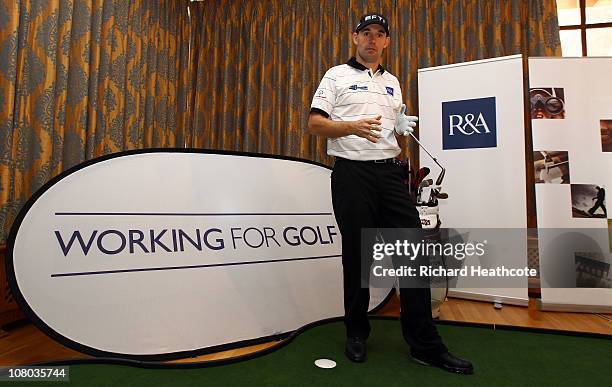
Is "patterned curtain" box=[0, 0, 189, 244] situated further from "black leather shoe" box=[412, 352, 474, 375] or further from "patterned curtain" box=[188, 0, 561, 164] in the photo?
"black leather shoe" box=[412, 352, 474, 375]

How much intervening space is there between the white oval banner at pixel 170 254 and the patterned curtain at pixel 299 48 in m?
1.39

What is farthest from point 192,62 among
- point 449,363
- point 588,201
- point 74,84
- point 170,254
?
point 588,201

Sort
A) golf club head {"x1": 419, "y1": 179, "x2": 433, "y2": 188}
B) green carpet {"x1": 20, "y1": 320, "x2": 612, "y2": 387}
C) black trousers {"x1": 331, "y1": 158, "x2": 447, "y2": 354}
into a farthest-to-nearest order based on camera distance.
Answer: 1. golf club head {"x1": 419, "y1": 179, "x2": 433, "y2": 188}
2. black trousers {"x1": 331, "y1": 158, "x2": 447, "y2": 354}
3. green carpet {"x1": 20, "y1": 320, "x2": 612, "y2": 387}

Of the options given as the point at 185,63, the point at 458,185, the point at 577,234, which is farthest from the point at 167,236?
the point at 577,234

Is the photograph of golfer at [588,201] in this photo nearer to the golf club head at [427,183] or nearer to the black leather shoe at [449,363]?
the golf club head at [427,183]

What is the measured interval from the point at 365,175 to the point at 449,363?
816 mm

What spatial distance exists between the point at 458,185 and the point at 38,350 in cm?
269

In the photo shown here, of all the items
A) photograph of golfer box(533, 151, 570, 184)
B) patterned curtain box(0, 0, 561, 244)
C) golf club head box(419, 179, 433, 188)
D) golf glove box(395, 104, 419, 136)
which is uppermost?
patterned curtain box(0, 0, 561, 244)

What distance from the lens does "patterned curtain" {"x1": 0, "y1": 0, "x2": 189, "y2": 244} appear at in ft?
6.61

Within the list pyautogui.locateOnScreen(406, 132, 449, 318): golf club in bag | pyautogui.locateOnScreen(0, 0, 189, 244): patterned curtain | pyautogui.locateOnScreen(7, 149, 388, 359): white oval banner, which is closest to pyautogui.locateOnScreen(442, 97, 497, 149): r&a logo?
pyautogui.locateOnScreen(406, 132, 449, 318): golf club in bag

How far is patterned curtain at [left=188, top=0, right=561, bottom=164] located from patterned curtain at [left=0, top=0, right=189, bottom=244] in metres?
0.44

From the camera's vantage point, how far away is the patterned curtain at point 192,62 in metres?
2.13

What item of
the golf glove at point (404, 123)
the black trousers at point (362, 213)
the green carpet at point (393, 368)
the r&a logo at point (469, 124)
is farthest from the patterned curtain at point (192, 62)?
the black trousers at point (362, 213)

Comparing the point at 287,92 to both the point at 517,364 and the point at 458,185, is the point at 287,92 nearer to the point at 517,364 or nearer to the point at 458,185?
the point at 458,185
